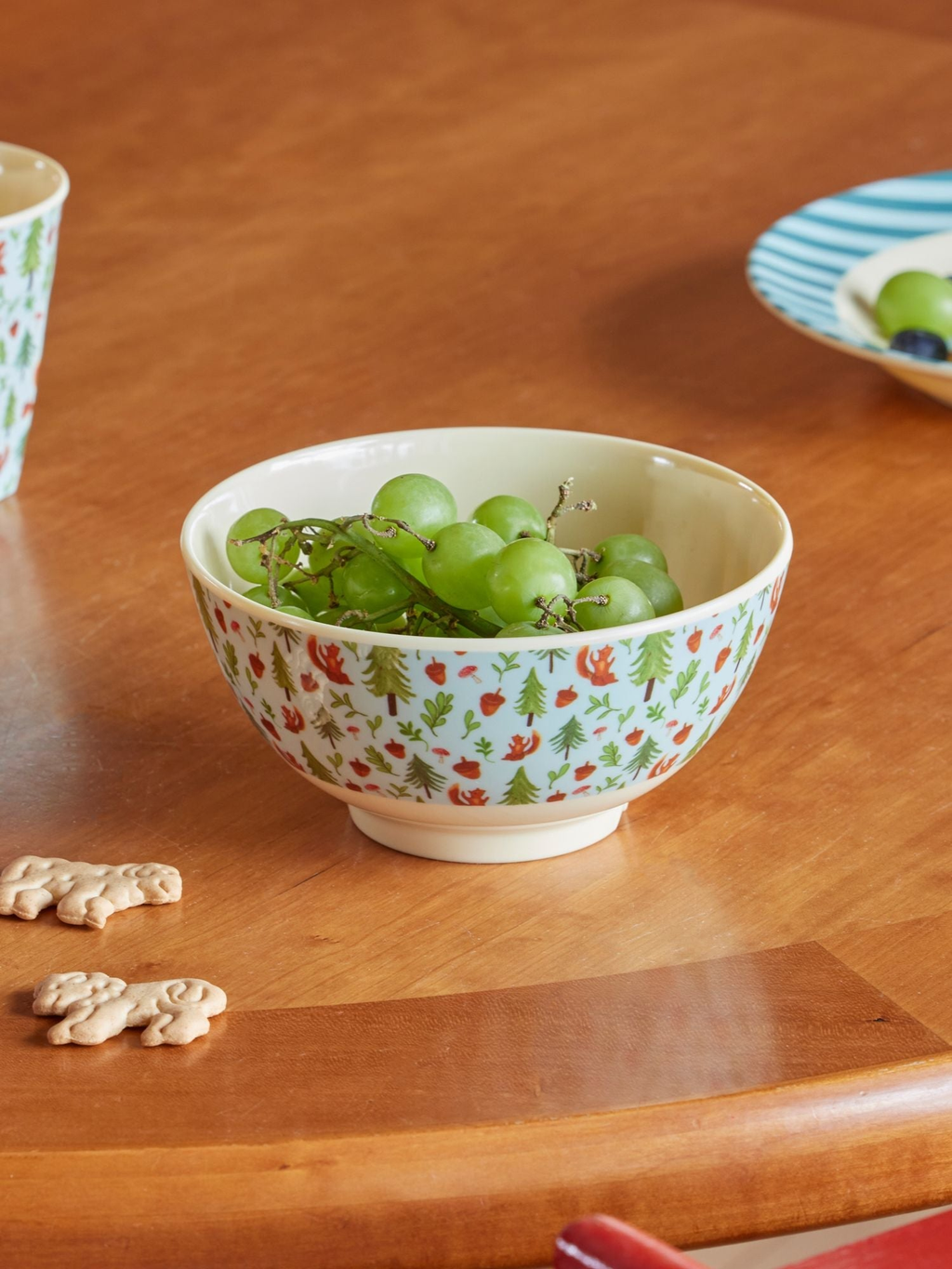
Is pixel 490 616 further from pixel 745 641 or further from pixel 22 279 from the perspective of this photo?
pixel 22 279

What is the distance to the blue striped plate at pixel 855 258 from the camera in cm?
101

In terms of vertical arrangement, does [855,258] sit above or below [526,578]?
below

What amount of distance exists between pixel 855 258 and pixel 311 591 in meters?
0.68

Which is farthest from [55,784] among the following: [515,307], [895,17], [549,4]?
[895,17]

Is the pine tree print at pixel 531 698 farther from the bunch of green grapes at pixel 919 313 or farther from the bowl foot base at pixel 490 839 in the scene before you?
the bunch of green grapes at pixel 919 313

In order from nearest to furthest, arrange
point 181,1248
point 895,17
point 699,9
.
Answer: point 181,1248 → point 699,9 → point 895,17

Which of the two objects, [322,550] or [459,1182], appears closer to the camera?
[459,1182]

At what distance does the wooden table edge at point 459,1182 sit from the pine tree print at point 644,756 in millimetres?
131

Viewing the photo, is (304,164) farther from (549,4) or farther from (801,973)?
(801,973)

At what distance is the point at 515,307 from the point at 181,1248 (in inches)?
34.3

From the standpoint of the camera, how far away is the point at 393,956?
571 millimetres

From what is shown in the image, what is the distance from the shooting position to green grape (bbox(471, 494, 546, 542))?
0.63 m

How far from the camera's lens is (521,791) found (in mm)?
574

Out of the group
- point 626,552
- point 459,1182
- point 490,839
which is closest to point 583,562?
point 626,552
